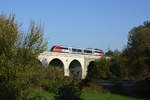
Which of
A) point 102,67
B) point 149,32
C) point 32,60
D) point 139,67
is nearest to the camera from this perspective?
point 32,60

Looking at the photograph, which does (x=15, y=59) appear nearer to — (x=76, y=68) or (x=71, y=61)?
(x=71, y=61)

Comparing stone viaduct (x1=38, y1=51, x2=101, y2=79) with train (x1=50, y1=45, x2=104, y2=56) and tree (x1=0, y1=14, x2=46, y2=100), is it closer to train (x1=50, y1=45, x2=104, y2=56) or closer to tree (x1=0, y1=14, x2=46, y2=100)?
train (x1=50, y1=45, x2=104, y2=56)

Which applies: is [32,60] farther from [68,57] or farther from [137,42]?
[68,57]

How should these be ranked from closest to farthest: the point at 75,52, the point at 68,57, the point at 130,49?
the point at 130,49
the point at 68,57
the point at 75,52

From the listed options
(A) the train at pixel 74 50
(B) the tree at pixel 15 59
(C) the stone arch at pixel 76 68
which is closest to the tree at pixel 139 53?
(B) the tree at pixel 15 59

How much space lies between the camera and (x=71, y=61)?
1652 inches

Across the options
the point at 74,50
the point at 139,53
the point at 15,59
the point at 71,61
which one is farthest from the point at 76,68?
the point at 15,59

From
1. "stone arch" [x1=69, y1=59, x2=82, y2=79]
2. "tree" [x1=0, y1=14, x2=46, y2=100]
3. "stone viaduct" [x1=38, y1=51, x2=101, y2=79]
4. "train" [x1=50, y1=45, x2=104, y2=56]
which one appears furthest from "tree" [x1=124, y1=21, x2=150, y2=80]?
"stone arch" [x1=69, y1=59, x2=82, y2=79]

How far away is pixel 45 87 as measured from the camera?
1966cm

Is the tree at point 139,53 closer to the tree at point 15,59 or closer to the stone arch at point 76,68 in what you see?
the tree at point 15,59

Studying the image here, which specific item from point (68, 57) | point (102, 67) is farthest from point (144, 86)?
point (68, 57)

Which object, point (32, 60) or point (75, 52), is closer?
point (32, 60)

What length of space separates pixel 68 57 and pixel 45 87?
71.1 ft

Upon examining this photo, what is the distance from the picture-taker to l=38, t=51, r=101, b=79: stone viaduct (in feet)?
125
